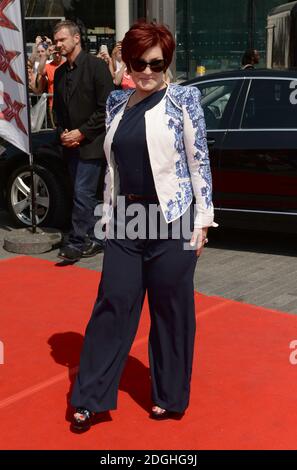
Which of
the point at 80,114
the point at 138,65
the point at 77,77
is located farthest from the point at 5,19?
the point at 138,65

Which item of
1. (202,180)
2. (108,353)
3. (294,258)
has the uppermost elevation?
(202,180)

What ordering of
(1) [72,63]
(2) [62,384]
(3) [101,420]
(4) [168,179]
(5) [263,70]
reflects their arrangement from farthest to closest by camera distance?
(5) [263,70]
(1) [72,63]
(2) [62,384]
(3) [101,420]
(4) [168,179]

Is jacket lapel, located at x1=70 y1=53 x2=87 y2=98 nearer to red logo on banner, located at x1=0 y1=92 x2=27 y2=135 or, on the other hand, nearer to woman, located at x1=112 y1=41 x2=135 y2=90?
red logo on banner, located at x1=0 y1=92 x2=27 y2=135

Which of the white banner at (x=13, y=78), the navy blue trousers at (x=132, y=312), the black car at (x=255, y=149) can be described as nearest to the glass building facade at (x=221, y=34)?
the black car at (x=255, y=149)

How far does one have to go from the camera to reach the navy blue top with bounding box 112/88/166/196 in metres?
3.20

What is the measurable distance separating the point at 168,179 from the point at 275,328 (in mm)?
1968

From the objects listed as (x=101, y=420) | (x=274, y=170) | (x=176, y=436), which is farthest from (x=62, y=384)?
(x=274, y=170)

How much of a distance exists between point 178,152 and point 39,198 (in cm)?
443

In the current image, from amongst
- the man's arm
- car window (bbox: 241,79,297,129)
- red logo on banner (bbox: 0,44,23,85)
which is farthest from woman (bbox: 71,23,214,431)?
red logo on banner (bbox: 0,44,23,85)

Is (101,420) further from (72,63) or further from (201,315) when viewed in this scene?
(72,63)

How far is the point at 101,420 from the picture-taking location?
351 cm

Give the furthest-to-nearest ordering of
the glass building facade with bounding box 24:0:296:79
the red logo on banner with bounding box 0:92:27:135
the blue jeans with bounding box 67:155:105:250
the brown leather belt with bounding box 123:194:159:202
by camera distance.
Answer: the glass building facade with bounding box 24:0:296:79 < the red logo on banner with bounding box 0:92:27:135 < the blue jeans with bounding box 67:155:105:250 < the brown leather belt with bounding box 123:194:159:202

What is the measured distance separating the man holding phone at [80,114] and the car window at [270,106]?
137 centimetres

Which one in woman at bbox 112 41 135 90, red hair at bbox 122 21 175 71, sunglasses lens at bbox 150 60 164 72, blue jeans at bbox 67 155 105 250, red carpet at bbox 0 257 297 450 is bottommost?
red carpet at bbox 0 257 297 450
